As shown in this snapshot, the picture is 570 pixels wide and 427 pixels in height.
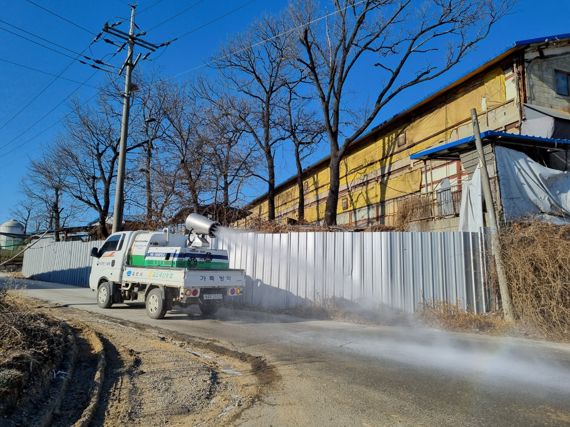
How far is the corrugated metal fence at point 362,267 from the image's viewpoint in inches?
417

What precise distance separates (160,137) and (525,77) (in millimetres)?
21040

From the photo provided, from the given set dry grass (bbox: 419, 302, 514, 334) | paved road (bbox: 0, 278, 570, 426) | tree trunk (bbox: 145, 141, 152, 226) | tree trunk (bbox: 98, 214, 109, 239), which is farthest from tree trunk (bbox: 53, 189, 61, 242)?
dry grass (bbox: 419, 302, 514, 334)

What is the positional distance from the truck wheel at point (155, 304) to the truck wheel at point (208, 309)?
47.3 inches

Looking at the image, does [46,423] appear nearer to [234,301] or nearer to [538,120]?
[234,301]

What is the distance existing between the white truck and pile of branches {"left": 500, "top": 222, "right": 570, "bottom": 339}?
691 cm

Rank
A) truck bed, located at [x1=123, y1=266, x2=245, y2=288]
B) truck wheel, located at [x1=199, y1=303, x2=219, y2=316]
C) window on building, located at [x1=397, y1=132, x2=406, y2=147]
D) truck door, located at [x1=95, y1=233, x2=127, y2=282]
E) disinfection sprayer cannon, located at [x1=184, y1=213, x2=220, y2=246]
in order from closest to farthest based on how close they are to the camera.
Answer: truck bed, located at [x1=123, y1=266, x2=245, y2=288], truck wheel, located at [x1=199, y1=303, x2=219, y2=316], truck door, located at [x1=95, y1=233, x2=127, y2=282], disinfection sprayer cannon, located at [x1=184, y1=213, x2=220, y2=246], window on building, located at [x1=397, y1=132, x2=406, y2=147]

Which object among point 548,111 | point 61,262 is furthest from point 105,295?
point 61,262

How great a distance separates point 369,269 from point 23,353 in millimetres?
8622

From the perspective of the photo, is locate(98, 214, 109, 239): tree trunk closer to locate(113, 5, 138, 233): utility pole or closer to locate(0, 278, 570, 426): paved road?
locate(113, 5, 138, 233): utility pole

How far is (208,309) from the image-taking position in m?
11.7

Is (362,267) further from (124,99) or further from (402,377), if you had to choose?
(124,99)

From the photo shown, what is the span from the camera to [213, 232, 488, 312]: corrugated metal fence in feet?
34.8

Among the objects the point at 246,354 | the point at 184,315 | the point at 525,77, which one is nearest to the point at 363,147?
the point at 525,77

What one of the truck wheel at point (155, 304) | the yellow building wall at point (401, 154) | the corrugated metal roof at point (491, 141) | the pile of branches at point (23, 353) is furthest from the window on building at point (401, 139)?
the pile of branches at point (23, 353)
